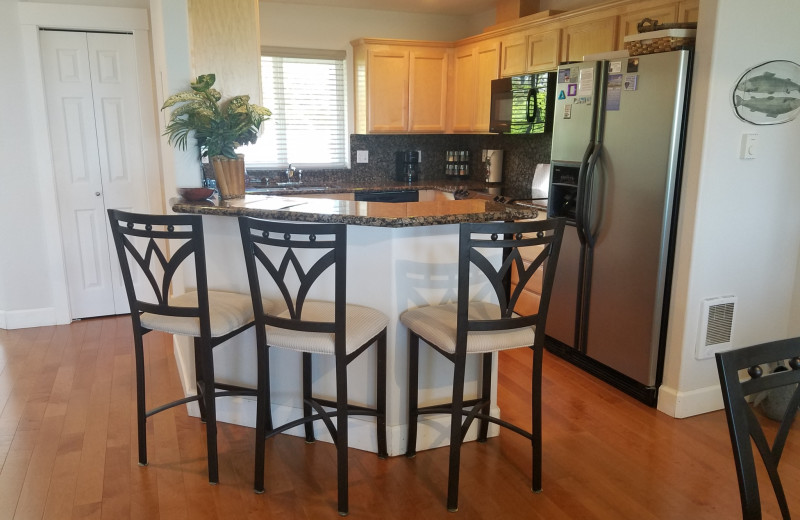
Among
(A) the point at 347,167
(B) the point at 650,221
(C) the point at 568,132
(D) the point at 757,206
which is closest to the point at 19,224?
(A) the point at 347,167

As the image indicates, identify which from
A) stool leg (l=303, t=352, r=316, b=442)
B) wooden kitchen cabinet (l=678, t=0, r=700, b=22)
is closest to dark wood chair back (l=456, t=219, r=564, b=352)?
stool leg (l=303, t=352, r=316, b=442)

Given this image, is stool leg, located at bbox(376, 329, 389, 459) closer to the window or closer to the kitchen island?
the kitchen island

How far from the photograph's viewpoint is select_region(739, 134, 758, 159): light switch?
281cm

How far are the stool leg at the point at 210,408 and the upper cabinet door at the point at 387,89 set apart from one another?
342 centimetres

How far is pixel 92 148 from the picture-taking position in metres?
4.30

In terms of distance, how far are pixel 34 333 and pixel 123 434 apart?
194cm

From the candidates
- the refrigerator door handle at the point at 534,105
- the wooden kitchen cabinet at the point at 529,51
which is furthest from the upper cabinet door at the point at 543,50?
the refrigerator door handle at the point at 534,105

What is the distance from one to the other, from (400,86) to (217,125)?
9.28 feet

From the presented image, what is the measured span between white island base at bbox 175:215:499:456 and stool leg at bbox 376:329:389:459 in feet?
0.13

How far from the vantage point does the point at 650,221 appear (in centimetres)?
297

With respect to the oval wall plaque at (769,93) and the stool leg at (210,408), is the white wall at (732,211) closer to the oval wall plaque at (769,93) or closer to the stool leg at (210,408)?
the oval wall plaque at (769,93)

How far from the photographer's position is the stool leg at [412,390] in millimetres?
2516

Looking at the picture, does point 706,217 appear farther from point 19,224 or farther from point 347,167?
point 19,224

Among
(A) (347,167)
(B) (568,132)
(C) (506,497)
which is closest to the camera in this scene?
(C) (506,497)
